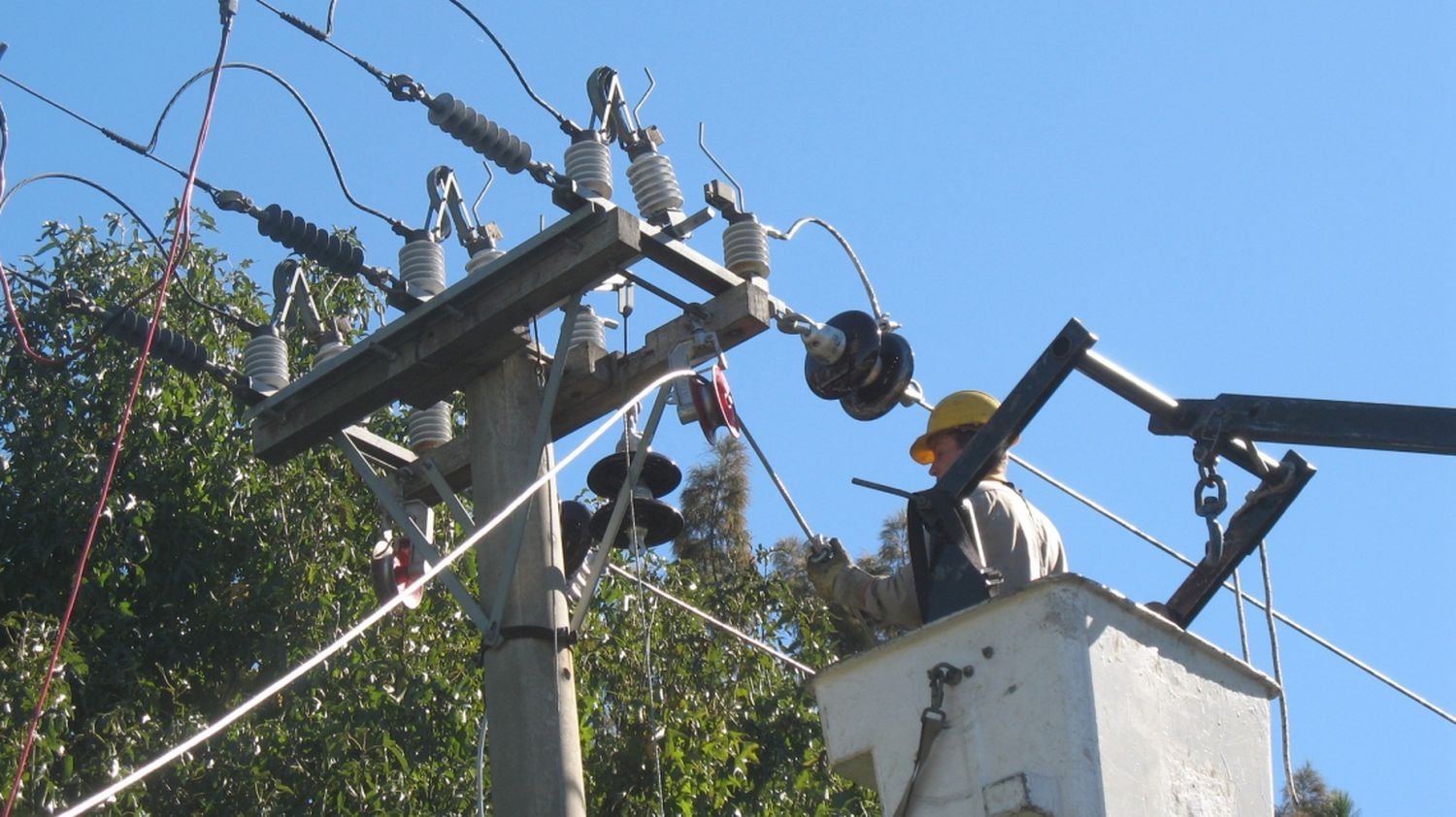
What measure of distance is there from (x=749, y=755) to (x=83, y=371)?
503 cm

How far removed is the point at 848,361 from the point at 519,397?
1206 mm

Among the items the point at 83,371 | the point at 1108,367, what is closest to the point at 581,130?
the point at 1108,367

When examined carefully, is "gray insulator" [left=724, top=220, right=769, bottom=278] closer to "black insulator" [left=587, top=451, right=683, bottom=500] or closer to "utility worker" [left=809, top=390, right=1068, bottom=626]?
"black insulator" [left=587, top=451, right=683, bottom=500]

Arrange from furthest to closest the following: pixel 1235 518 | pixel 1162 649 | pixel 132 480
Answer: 1. pixel 132 480
2. pixel 1235 518
3. pixel 1162 649

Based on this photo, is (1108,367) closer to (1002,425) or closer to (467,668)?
(1002,425)

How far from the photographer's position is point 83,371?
13.4 m

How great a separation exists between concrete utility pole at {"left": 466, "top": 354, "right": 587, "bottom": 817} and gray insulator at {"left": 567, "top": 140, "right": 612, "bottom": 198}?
2.26 ft

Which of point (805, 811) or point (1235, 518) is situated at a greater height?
point (805, 811)

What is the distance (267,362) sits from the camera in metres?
8.10

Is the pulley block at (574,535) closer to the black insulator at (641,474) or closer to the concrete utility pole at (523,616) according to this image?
the black insulator at (641,474)

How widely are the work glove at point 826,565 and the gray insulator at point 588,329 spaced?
1.67m

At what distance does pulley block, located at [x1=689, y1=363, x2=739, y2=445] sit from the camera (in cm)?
723

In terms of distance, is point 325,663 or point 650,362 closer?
point 650,362

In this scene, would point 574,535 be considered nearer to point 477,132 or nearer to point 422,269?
point 422,269
